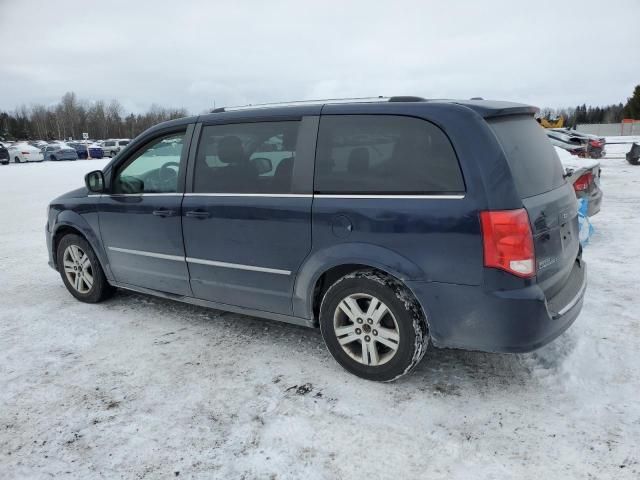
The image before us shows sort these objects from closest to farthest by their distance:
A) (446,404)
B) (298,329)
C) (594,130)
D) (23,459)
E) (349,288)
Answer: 1. (23,459)
2. (446,404)
3. (349,288)
4. (298,329)
5. (594,130)

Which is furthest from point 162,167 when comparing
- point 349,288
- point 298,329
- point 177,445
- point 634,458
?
point 634,458

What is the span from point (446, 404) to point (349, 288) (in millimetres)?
912

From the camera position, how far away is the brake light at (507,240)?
272 centimetres

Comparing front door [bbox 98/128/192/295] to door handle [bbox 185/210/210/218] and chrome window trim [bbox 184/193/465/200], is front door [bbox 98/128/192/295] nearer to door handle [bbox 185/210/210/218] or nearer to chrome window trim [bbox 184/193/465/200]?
door handle [bbox 185/210/210/218]

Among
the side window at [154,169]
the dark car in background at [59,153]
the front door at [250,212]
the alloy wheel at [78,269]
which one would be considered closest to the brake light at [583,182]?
the front door at [250,212]

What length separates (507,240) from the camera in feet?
8.95

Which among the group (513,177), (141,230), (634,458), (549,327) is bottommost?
(634,458)

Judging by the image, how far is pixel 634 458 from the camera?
8.13ft

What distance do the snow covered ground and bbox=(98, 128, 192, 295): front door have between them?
1.48 feet

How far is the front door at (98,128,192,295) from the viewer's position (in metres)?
4.12

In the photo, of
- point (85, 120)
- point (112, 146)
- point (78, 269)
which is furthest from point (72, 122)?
point (78, 269)

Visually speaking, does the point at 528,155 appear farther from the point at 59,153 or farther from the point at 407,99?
the point at 59,153

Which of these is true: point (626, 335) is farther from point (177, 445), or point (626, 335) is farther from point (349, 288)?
point (177, 445)

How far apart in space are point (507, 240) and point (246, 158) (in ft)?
6.40
